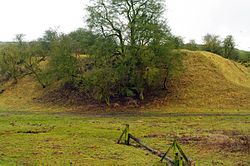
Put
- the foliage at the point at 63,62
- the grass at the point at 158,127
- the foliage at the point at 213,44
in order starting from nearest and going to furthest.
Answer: the grass at the point at 158,127
the foliage at the point at 63,62
the foliage at the point at 213,44

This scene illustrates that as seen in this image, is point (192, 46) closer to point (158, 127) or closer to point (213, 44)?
point (213, 44)

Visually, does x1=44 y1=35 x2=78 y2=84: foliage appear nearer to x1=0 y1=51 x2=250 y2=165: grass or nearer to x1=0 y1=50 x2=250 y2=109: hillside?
x1=0 y1=50 x2=250 y2=109: hillside

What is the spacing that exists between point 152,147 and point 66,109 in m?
33.3

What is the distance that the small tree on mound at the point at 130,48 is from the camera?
51750 millimetres

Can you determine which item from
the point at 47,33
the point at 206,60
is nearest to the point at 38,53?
the point at 47,33

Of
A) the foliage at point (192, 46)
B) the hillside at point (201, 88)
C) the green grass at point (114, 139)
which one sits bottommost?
the green grass at point (114, 139)

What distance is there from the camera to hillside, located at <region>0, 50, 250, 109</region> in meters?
51.9

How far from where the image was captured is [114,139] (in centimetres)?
2847

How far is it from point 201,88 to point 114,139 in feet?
104

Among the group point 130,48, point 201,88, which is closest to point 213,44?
point 201,88

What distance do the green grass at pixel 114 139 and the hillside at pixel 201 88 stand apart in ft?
22.9

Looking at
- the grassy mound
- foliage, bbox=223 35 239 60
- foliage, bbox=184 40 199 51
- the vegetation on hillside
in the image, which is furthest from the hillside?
foliage, bbox=223 35 239 60

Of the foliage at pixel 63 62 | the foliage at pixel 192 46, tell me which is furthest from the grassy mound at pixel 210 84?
the foliage at pixel 63 62

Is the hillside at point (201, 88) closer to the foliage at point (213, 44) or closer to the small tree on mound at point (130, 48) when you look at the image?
the small tree on mound at point (130, 48)
